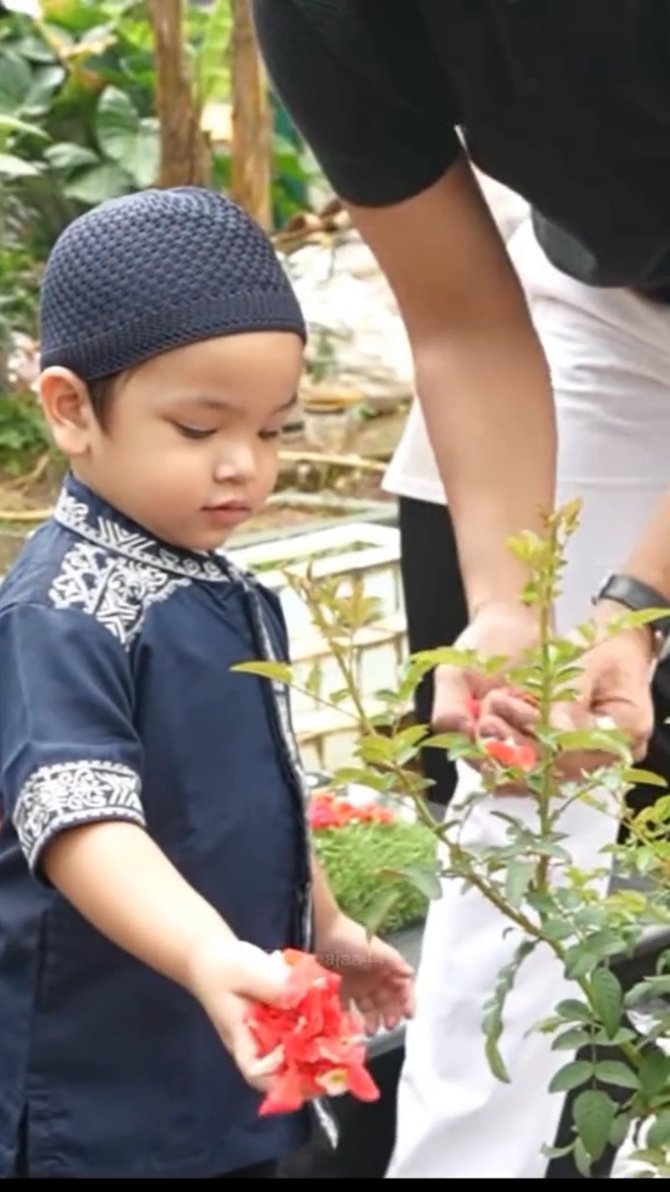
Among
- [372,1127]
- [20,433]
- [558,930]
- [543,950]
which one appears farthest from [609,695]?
[20,433]

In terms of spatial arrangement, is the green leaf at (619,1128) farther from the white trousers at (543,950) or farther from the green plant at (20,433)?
the green plant at (20,433)

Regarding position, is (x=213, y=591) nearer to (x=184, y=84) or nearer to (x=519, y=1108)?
(x=519, y=1108)

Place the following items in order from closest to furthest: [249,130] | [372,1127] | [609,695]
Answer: [609,695] < [372,1127] < [249,130]

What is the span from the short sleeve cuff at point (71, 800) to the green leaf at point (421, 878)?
22 centimetres

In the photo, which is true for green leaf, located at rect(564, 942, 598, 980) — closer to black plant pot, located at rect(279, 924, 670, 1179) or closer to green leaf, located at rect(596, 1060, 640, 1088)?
green leaf, located at rect(596, 1060, 640, 1088)

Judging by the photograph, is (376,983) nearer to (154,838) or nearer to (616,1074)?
(154,838)

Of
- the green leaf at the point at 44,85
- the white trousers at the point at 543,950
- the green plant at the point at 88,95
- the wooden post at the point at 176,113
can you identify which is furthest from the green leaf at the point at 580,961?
the green leaf at the point at 44,85

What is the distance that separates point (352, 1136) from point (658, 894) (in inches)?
39.7

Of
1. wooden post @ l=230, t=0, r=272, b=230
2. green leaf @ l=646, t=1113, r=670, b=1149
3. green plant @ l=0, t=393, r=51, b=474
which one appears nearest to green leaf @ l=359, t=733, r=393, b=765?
green leaf @ l=646, t=1113, r=670, b=1149

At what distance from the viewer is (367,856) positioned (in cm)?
219

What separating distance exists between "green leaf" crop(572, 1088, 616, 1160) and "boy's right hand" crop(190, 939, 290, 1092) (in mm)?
150

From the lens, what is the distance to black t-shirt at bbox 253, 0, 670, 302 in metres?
1.35

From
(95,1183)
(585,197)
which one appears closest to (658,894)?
(95,1183)

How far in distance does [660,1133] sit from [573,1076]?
0.05 metres
